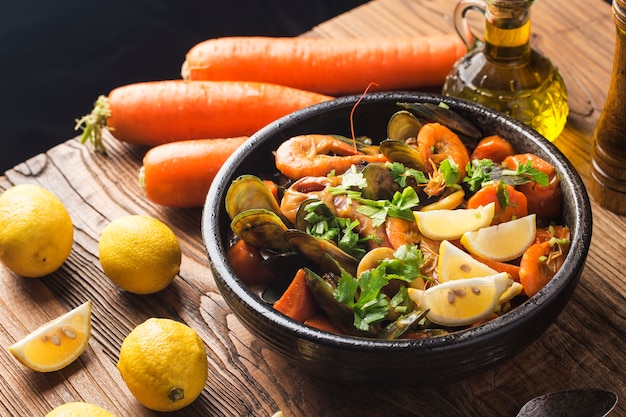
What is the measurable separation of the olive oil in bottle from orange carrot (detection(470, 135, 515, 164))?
11.6 inches

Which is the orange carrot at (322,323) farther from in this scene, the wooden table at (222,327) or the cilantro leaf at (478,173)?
the cilantro leaf at (478,173)

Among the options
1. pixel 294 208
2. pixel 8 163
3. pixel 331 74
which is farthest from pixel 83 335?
pixel 8 163

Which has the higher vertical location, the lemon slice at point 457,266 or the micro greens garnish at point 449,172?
the micro greens garnish at point 449,172

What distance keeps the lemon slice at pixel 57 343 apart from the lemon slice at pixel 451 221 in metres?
0.72

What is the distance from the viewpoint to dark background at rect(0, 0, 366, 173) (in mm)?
2967

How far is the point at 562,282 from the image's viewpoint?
1396mm

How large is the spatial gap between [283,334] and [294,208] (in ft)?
1.09

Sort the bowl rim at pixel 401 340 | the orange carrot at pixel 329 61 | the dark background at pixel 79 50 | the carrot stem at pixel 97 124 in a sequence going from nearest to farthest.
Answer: the bowl rim at pixel 401 340 < the carrot stem at pixel 97 124 < the orange carrot at pixel 329 61 < the dark background at pixel 79 50

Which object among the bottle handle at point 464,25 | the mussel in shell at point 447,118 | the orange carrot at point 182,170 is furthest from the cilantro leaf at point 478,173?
the orange carrot at point 182,170

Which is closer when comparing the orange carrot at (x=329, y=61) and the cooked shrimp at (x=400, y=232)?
the cooked shrimp at (x=400, y=232)

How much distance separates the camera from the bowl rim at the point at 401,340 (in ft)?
4.38

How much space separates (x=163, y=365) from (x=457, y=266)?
0.57 metres

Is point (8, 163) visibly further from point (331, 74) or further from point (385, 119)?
point (385, 119)

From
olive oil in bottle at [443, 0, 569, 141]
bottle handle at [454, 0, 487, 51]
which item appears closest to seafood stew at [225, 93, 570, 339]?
olive oil in bottle at [443, 0, 569, 141]
